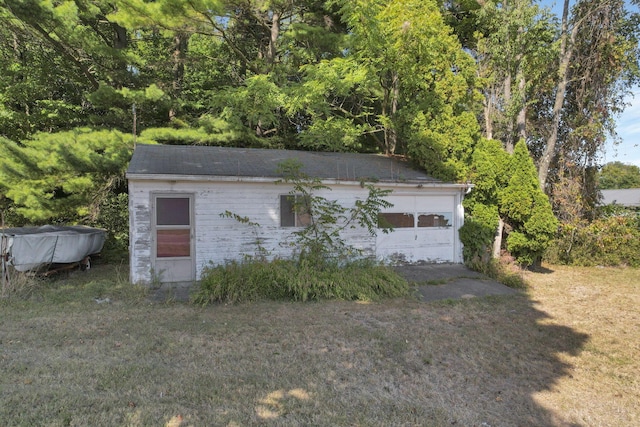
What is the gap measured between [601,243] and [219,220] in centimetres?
1107

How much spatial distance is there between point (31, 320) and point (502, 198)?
34.9ft

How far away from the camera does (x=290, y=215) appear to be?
29.6 feet

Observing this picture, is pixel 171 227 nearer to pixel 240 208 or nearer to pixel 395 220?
pixel 240 208

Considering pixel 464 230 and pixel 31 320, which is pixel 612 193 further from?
pixel 31 320

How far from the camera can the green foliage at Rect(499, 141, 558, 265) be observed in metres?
10.0

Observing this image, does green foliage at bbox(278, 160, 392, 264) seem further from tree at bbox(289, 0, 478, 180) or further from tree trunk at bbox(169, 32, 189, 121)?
tree trunk at bbox(169, 32, 189, 121)

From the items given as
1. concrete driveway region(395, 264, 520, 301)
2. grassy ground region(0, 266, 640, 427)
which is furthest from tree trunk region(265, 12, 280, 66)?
grassy ground region(0, 266, 640, 427)

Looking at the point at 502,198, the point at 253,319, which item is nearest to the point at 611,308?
the point at 502,198

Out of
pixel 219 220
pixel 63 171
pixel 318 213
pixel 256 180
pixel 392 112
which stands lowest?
pixel 219 220

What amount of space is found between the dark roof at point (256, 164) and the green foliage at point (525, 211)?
219cm

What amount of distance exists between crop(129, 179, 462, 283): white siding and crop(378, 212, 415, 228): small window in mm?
1335

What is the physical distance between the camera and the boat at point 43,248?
25.4 ft

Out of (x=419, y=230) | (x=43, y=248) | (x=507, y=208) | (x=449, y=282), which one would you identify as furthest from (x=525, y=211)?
(x=43, y=248)

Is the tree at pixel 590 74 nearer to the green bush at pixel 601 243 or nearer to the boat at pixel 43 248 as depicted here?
the green bush at pixel 601 243
